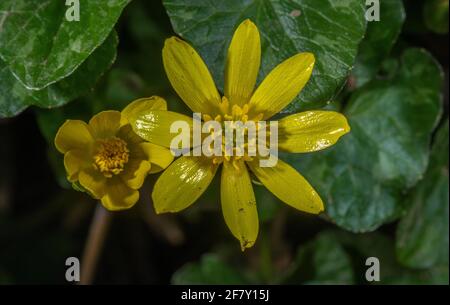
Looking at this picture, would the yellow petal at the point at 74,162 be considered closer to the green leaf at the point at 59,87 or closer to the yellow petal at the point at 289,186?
the green leaf at the point at 59,87

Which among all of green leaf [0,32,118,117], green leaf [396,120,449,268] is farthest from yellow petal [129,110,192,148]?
green leaf [396,120,449,268]

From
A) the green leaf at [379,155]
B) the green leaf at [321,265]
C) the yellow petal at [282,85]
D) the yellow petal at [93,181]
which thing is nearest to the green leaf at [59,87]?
the yellow petal at [93,181]

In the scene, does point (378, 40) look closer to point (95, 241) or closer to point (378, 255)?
point (378, 255)

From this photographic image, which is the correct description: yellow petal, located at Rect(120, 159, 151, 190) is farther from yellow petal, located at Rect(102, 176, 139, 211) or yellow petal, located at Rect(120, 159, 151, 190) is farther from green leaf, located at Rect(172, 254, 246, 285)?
green leaf, located at Rect(172, 254, 246, 285)
